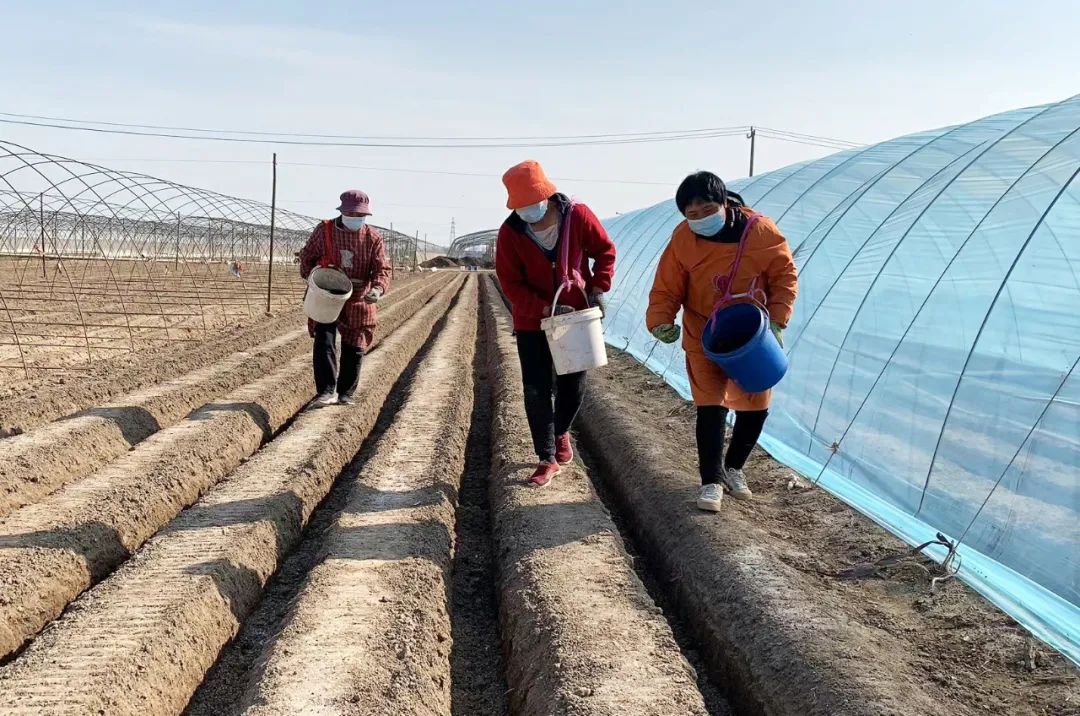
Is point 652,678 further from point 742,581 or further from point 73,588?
point 73,588

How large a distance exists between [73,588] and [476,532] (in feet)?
6.20

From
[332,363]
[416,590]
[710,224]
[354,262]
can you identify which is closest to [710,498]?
[710,224]

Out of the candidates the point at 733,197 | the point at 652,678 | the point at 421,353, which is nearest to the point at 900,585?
the point at 652,678

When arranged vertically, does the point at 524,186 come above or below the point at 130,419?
above

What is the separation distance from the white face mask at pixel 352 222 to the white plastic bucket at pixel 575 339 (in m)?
2.69

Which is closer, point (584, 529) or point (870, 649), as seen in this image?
point (870, 649)

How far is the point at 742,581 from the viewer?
3.46 m

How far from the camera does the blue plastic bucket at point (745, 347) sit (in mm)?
3908

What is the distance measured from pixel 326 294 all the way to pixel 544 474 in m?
2.47

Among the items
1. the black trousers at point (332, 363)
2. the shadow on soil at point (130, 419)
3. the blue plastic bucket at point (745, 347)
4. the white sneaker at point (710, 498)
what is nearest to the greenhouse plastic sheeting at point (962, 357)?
the white sneaker at point (710, 498)

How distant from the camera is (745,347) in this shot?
3.88m

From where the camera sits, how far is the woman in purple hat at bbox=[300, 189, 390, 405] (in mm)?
6605

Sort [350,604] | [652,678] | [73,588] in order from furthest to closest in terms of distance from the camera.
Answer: [73,588] → [350,604] → [652,678]

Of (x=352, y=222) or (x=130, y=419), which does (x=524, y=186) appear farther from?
(x=130, y=419)
